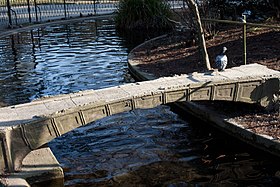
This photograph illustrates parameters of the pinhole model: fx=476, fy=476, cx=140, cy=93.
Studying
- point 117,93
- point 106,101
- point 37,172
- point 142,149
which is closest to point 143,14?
point 142,149

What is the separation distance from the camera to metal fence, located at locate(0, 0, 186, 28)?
2878 cm

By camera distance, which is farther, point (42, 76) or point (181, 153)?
point (42, 76)

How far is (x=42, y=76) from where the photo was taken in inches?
559

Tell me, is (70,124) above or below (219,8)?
below

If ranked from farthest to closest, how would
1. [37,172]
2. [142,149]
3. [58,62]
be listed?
[58,62], [142,149], [37,172]

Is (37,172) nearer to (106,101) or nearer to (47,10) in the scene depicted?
(106,101)

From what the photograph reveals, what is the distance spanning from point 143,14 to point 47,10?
11.8 metres

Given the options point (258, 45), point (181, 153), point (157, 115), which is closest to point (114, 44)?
point (258, 45)

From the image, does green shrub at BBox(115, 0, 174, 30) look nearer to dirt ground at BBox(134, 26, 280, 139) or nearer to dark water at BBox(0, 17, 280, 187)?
dirt ground at BBox(134, 26, 280, 139)

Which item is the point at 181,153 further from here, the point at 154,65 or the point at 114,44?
the point at 114,44

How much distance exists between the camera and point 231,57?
481 inches

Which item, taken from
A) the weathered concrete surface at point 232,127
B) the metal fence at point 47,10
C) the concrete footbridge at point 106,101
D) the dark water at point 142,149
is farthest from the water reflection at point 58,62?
the metal fence at point 47,10

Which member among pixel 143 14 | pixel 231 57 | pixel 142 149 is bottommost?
pixel 142 149

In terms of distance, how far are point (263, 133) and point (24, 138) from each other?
3842mm
